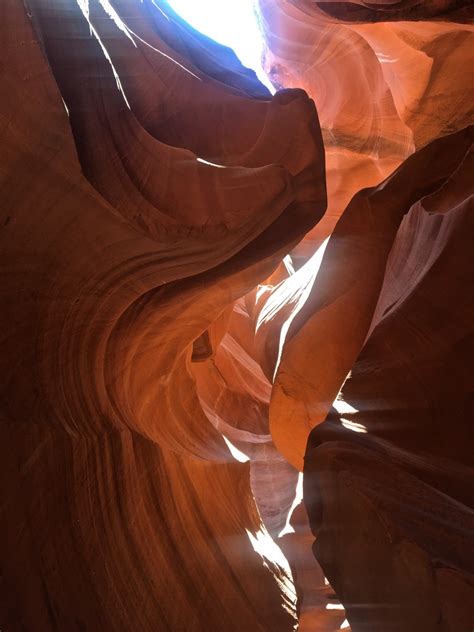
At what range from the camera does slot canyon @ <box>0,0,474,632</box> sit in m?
2.18

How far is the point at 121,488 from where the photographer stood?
2.84 meters

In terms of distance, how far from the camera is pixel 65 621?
2.20 m

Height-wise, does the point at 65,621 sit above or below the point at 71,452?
below

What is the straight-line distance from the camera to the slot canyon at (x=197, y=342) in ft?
7.15

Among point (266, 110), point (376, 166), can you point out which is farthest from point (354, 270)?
point (376, 166)

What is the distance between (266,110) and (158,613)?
3126 millimetres

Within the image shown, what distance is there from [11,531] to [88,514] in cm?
50

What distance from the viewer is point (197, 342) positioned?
4.77m

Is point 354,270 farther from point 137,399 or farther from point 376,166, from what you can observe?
point 376,166

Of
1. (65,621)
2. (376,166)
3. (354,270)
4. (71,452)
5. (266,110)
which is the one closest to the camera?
(65,621)

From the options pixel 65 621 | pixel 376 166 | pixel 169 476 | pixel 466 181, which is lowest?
pixel 65 621

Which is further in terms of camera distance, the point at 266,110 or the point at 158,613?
the point at 266,110

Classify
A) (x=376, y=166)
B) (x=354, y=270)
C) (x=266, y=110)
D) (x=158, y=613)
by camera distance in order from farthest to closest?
1. (x=376, y=166)
2. (x=354, y=270)
3. (x=266, y=110)
4. (x=158, y=613)

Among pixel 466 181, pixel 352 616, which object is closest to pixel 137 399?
pixel 352 616
